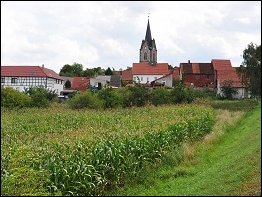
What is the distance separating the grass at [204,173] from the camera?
29.9 feet

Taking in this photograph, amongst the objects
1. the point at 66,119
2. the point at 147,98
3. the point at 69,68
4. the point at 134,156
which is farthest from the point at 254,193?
the point at 69,68

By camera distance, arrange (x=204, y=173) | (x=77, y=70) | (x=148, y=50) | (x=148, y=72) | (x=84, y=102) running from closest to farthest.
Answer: (x=204, y=173)
(x=84, y=102)
(x=148, y=72)
(x=77, y=70)
(x=148, y=50)

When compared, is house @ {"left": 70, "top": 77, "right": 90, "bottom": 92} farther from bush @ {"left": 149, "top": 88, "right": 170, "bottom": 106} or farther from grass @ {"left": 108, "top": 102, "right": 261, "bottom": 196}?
grass @ {"left": 108, "top": 102, "right": 261, "bottom": 196}

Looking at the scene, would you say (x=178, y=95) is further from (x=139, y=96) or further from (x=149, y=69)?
(x=149, y=69)

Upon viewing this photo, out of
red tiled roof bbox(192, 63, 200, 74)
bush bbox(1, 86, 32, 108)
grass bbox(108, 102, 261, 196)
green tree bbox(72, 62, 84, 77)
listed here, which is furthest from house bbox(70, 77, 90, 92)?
grass bbox(108, 102, 261, 196)

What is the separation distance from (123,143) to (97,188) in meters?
2.42

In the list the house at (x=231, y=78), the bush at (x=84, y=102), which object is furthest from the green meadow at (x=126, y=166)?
the bush at (x=84, y=102)

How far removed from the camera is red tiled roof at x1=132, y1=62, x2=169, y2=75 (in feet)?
238

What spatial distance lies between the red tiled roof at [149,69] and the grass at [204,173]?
5725 cm

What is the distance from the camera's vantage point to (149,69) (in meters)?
73.2

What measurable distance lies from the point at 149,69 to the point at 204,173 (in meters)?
62.6

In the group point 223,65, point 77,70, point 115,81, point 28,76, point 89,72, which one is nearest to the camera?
point 223,65

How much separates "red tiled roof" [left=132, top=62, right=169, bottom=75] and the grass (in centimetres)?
5725

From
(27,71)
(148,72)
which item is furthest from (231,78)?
(148,72)
